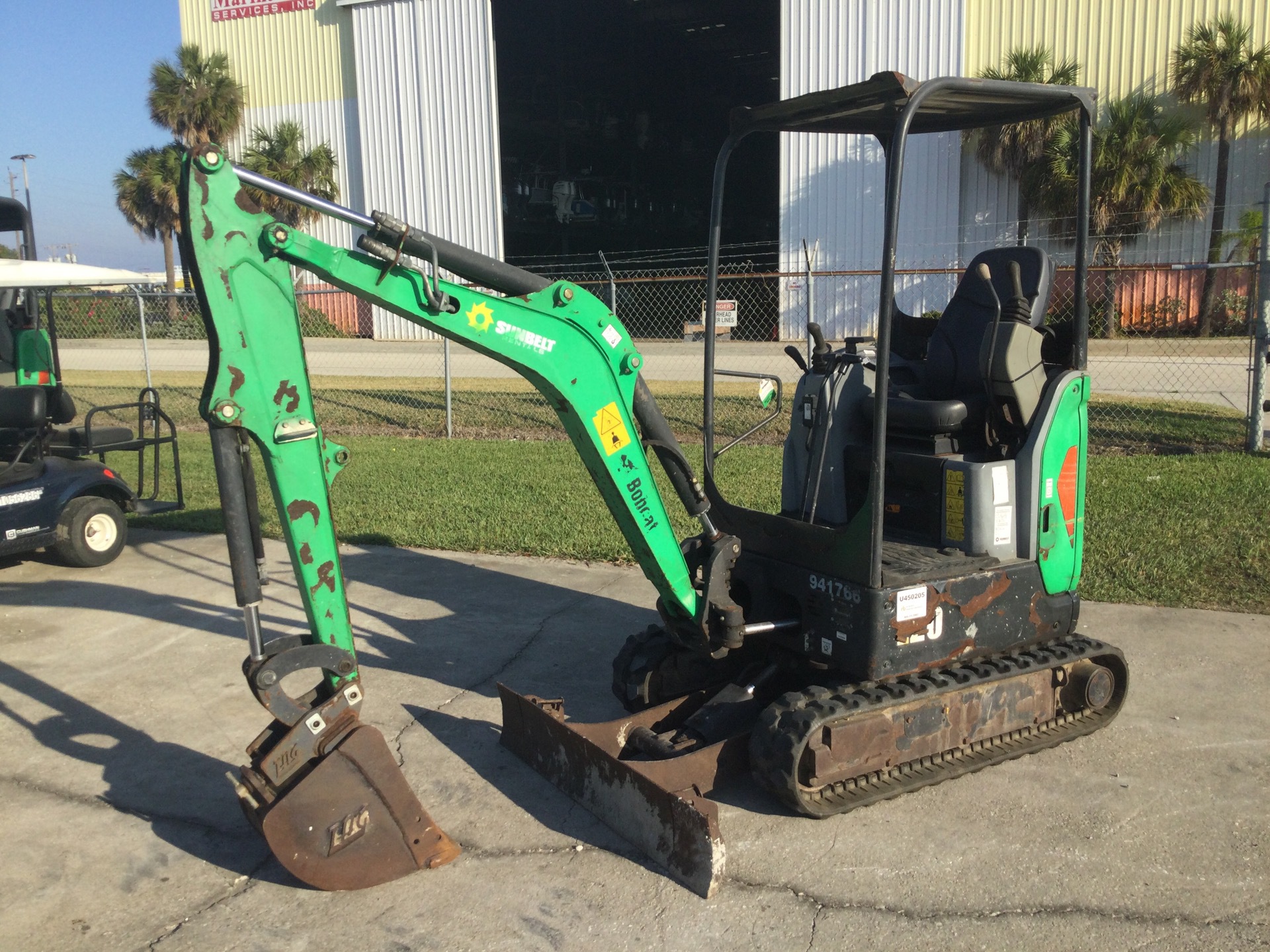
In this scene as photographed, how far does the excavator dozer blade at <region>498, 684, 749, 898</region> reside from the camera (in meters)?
3.65

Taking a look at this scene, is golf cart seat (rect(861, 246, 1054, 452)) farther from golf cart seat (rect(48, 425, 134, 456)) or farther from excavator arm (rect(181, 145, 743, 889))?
golf cart seat (rect(48, 425, 134, 456))

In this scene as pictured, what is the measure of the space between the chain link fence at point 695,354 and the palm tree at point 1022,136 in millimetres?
3304

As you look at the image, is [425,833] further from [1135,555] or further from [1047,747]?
[1135,555]

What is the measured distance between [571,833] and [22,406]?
19.8 feet

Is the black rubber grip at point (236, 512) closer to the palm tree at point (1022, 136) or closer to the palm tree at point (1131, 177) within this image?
the palm tree at point (1022, 136)

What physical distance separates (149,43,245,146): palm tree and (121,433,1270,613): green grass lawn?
29001 millimetres

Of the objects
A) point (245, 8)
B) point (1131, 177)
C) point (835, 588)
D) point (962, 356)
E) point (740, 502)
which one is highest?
point (245, 8)

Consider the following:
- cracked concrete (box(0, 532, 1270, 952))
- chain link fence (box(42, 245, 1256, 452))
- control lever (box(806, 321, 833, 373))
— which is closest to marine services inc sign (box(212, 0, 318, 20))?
chain link fence (box(42, 245, 1256, 452))

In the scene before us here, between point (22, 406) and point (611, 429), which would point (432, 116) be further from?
point (611, 429)

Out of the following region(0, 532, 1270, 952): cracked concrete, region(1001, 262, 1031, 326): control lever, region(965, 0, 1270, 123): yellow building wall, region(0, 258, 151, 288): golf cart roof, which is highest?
region(965, 0, 1270, 123): yellow building wall

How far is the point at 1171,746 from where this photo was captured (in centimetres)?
470

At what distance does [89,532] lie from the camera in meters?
8.01

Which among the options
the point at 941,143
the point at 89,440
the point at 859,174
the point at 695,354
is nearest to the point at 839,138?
the point at 859,174

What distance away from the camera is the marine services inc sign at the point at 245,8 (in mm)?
35625
